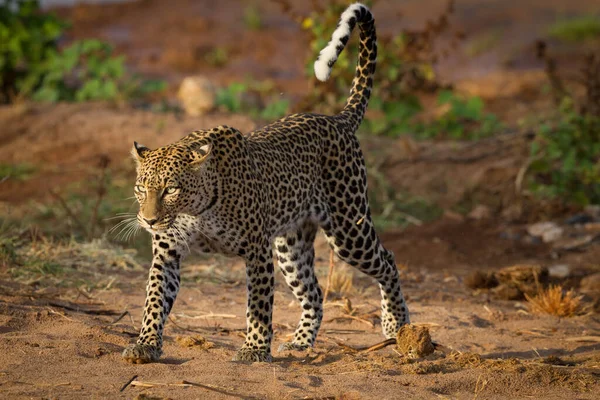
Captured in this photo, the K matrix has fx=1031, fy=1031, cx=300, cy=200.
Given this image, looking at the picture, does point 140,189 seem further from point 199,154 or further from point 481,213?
point 481,213

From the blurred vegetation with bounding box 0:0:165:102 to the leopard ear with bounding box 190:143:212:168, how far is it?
32.0 feet

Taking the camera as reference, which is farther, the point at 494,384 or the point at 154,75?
the point at 154,75

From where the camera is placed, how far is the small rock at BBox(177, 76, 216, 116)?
15523mm

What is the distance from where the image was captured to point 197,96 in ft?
51.5

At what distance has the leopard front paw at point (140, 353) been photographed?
6.21 metres

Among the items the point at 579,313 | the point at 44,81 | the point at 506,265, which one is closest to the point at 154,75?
the point at 44,81

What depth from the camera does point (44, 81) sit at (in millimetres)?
16281

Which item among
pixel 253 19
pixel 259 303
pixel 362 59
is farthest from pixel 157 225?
pixel 253 19

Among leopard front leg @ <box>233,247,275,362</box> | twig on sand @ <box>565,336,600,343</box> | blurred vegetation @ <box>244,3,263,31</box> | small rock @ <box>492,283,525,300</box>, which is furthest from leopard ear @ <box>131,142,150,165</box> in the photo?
blurred vegetation @ <box>244,3,263,31</box>

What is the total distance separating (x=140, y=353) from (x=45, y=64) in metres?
11.0

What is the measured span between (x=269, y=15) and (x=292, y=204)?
823 inches

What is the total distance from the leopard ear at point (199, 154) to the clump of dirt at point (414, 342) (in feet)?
5.86

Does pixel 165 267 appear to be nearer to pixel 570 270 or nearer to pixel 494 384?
pixel 494 384

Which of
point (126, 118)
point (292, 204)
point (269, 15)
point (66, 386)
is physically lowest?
point (66, 386)
